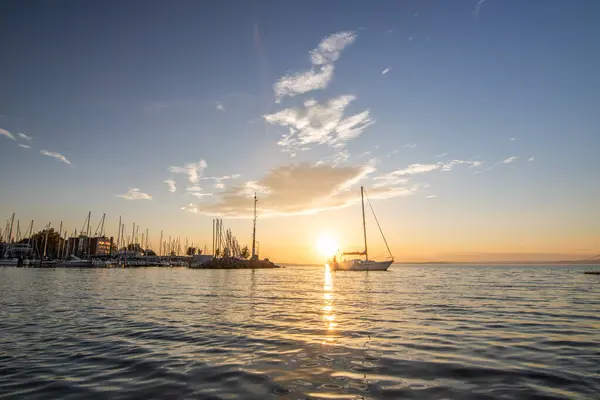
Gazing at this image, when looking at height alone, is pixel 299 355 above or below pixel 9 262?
below

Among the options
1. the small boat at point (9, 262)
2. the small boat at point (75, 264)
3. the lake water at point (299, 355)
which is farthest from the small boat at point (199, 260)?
the lake water at point (299, 355)

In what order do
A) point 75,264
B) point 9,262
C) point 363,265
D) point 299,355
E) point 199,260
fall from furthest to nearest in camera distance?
point 199,260, point 75,264, point 9,262, point 363,265, point 299,355

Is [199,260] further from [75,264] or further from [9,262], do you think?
[9,262]

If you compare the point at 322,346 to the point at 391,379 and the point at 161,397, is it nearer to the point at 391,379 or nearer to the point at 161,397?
the point at 391,379

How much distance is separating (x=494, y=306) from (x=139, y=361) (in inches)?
827

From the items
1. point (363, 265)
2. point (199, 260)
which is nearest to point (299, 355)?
point (363, 265)

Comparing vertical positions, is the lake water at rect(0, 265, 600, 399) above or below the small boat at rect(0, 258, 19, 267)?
below

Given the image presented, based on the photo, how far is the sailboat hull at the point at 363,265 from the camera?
108m

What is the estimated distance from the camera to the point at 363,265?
10962 centimetres

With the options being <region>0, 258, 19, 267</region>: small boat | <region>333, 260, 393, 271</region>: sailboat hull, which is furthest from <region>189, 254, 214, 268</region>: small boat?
<region>333, 260, 393, 271</region>: sailboat hull

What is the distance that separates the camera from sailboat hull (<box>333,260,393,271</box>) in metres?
108

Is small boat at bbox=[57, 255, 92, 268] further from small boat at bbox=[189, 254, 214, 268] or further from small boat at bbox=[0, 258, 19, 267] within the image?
small boat at bbox=[189, 254, 214, 268]

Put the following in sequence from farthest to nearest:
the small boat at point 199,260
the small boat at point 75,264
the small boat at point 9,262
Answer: the small boat at point 199,260, the small boat at point 75,264, the small boat at point 9,262

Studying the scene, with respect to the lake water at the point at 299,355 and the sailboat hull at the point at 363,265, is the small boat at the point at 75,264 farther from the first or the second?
the lake water at the point at 299,355
